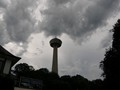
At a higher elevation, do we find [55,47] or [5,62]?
[55,47]

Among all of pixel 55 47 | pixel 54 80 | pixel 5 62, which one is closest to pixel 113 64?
pixel 5 62

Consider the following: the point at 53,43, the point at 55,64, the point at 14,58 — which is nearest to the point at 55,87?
the point at 14,58

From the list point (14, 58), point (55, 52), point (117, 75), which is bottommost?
point (117, 75)

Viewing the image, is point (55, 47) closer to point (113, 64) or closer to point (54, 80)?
point (54, 80)

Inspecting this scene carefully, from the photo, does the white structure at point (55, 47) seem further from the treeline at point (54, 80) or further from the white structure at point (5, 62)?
the white structure at point (5, 62)

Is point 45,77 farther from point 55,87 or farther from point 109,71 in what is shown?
point 109,71

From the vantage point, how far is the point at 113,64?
83.8 ft

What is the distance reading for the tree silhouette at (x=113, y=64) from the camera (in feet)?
81.5

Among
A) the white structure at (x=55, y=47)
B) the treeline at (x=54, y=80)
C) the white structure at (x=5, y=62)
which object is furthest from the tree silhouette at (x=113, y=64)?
the white structure at (x=55, y=47)

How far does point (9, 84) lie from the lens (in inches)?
893

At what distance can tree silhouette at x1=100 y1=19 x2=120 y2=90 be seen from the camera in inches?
978

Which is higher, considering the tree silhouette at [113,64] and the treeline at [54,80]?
the treeline at [54,80]

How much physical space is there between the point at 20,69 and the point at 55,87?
106 ft

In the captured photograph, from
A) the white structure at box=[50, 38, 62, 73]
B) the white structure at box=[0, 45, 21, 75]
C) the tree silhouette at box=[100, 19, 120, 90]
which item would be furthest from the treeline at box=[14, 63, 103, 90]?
the white structure at box=[0, 45, 21, 75]
